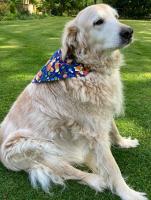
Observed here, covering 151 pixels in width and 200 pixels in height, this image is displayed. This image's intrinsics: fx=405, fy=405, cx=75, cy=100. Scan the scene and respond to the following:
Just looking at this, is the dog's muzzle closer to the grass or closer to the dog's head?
the dog's head

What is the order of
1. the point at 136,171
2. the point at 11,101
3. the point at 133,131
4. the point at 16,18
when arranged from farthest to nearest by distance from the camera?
1. the point at 16,18
2. the point at 11,101
3. the point at 133,131
4. the point at 136,171

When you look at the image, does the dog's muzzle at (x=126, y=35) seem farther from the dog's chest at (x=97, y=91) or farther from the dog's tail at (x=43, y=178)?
the dog's tail at (x=43, y=178)

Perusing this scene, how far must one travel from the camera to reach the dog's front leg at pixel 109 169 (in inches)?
141

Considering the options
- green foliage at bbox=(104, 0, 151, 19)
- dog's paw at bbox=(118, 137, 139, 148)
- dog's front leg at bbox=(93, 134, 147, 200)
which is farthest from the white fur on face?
green foliage at bbox=(104, 0, 151, 19)

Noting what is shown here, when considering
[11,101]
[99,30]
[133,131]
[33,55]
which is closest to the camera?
[99,30]

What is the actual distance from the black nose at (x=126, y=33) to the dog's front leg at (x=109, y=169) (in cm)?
92

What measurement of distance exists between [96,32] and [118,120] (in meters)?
1.67

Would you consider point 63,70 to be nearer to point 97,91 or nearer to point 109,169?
point 97,91

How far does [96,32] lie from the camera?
3594mm

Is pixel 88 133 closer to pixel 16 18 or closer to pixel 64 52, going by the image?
pixel 64 52

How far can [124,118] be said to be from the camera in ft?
16.5

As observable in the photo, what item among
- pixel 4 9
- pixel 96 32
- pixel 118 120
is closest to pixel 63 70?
pixel 96 32

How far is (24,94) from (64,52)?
0.62 metres

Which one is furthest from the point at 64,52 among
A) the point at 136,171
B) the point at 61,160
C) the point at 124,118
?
the point at 124,118
